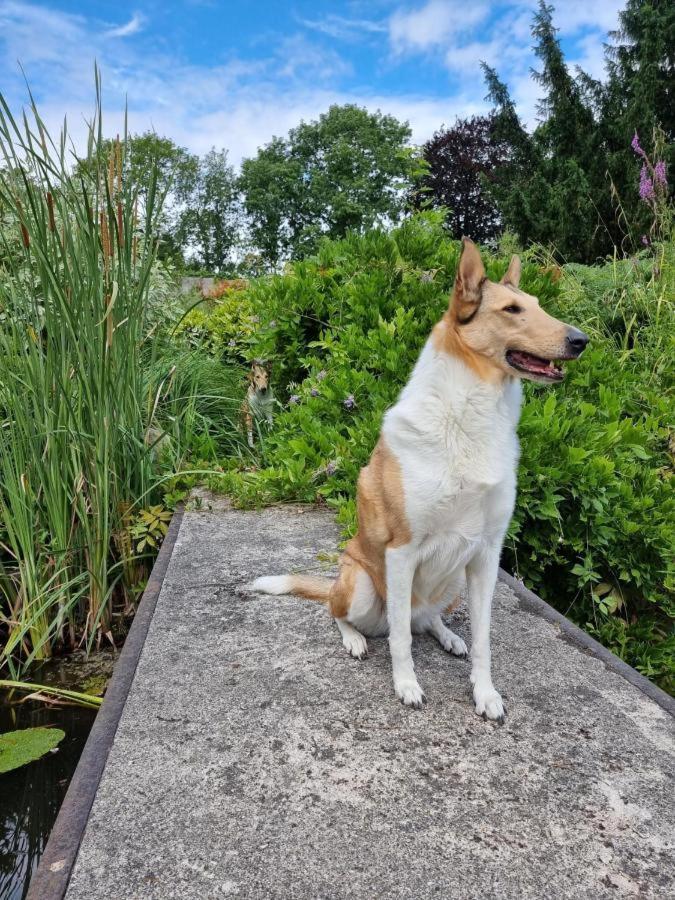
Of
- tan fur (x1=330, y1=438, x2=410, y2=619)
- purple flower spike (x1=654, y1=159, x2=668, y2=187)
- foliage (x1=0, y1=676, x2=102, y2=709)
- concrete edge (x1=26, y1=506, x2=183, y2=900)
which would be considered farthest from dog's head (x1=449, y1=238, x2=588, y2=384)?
purple flower spike (x1=654, y1=159, x2=668, y2=187)

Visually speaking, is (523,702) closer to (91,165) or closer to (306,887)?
(306,887)

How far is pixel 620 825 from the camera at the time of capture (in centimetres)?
157

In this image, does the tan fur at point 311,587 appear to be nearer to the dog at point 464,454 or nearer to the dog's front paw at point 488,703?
the dog at point 464,454

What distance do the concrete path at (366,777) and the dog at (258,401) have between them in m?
2.84

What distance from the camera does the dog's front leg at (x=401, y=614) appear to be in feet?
6.92

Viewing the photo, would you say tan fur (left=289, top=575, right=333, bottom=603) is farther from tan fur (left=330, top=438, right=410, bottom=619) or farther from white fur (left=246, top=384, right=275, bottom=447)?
white fur (left=246, top=384, right=275, bottom=447)

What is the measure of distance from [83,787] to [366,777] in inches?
30.7

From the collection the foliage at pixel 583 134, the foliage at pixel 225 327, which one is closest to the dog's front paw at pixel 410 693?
the foliage at pixel 225 327

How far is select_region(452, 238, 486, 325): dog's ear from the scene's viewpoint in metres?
2.14

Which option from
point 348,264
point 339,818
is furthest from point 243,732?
point 348,264

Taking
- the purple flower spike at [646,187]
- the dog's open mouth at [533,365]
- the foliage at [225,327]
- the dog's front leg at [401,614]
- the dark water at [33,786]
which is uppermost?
A: the purple flower spike at [646,187]

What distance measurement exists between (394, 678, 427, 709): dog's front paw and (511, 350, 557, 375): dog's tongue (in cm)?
117

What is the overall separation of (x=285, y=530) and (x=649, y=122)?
57.8 ft

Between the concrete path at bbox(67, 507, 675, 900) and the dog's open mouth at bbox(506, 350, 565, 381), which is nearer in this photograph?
the concrete path at bbox(67, 507, 675, 900)
